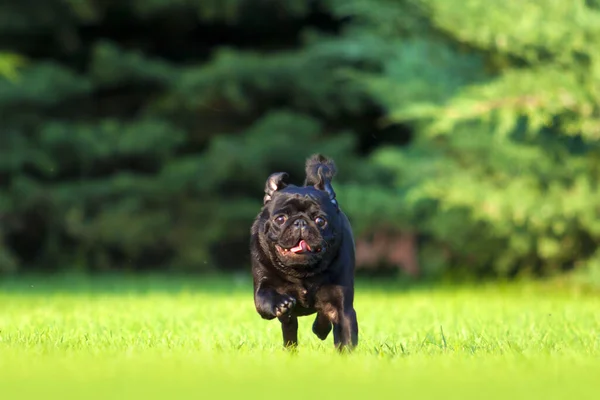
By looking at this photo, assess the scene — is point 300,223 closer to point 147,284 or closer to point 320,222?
point 320,222

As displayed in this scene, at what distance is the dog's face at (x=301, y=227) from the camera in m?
5.03

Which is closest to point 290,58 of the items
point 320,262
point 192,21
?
point 192,21

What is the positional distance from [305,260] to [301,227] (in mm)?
166

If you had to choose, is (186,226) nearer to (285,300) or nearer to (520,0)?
(520,0)

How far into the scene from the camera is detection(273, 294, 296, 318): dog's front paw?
5.09 m

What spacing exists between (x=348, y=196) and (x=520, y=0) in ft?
13.4

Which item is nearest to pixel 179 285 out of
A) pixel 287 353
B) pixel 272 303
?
pixel 287 353

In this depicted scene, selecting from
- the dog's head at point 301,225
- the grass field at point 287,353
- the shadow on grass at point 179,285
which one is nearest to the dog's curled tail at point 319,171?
the dog's head at point 301,225

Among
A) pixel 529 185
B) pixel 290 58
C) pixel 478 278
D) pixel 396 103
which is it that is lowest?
pixel 478 278

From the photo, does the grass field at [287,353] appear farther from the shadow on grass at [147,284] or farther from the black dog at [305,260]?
the shadow on grass at [147,284]

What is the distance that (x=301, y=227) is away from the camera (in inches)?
197

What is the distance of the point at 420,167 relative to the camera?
41.8 ft

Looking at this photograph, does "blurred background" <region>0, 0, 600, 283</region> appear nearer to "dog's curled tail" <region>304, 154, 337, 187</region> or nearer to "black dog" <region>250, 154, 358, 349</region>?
"dog's curled tail" <region>304, 154, 337, 187</region>

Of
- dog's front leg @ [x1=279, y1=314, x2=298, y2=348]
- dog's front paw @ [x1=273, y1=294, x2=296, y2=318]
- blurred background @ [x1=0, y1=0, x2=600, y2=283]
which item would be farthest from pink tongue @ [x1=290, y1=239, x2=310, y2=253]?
blurred background @ [x1=0, y1=0, x2=600, y2=283]
